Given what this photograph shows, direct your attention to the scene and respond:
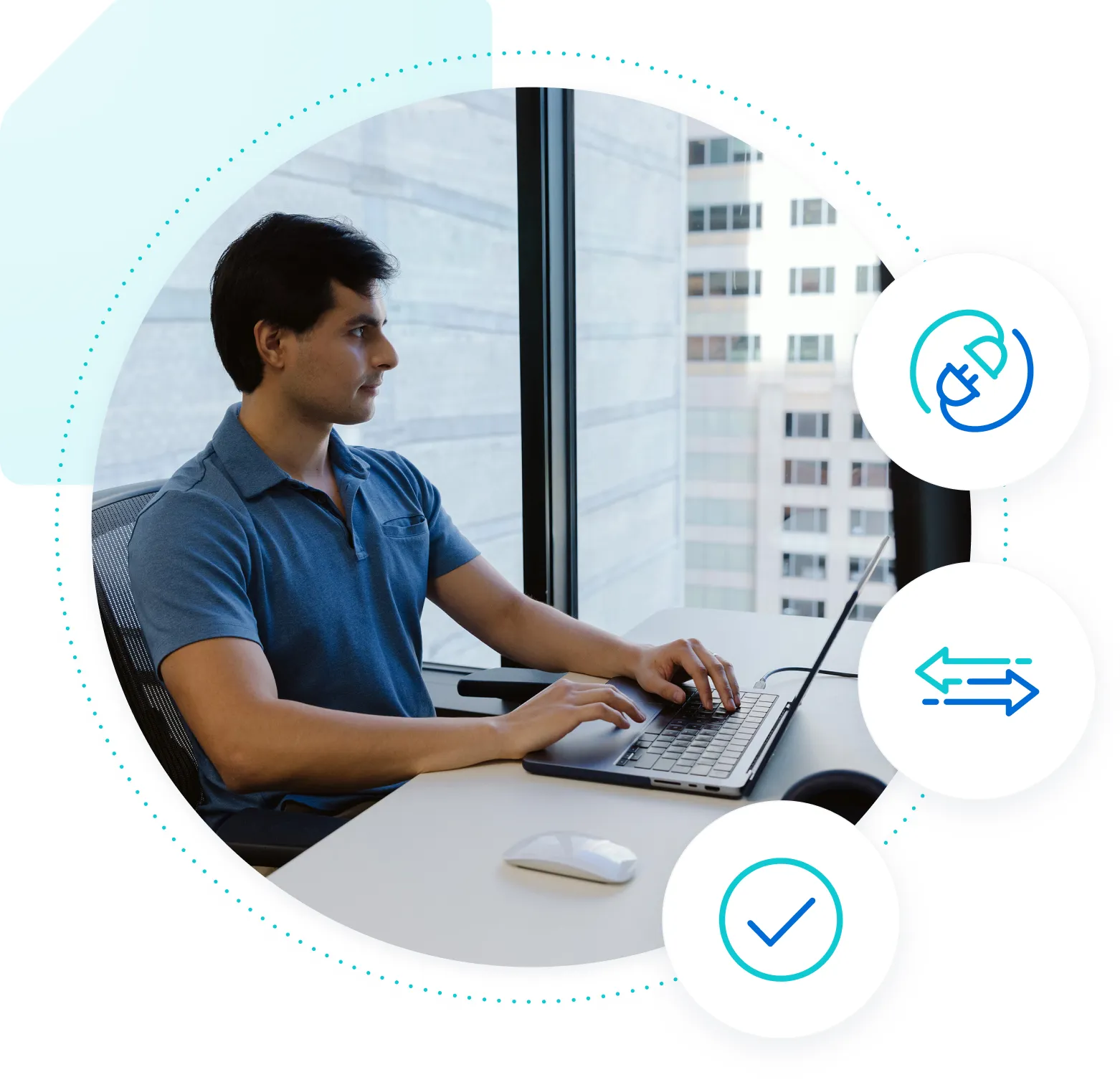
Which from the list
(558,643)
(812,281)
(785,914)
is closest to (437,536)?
(558,643)

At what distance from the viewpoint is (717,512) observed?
7.01ft

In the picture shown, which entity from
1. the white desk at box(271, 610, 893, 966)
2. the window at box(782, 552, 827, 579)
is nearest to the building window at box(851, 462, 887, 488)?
the window at box(782, 552, 827, 579)

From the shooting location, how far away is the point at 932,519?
2.39 feet

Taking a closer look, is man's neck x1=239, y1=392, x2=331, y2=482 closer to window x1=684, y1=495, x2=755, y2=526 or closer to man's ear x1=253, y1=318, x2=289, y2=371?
man's ear x1=253, y1=318, x2=289, y2=371

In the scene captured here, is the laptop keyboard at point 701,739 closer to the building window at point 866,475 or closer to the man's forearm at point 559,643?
the man's forearm at point 559,643

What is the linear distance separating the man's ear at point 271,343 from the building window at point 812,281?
981 mm

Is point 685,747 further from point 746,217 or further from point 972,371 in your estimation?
point 746,217

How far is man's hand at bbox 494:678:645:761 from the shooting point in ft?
3.53

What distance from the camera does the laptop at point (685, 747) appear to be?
1010mm

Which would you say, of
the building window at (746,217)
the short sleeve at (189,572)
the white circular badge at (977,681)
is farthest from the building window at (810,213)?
the white circular badge at (977,681)

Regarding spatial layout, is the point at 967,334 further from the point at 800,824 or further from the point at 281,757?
the point at 281,757

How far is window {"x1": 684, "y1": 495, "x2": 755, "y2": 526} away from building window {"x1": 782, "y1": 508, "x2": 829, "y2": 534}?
7 cm

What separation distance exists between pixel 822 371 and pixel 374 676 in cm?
104

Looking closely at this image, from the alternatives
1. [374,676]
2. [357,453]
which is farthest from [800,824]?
[357,453]
